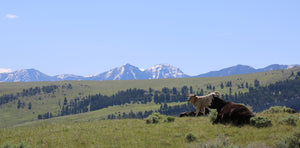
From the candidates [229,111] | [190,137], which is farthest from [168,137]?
[229,111]

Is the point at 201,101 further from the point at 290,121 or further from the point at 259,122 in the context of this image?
the point at 290,121

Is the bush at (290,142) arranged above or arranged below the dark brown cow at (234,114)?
below

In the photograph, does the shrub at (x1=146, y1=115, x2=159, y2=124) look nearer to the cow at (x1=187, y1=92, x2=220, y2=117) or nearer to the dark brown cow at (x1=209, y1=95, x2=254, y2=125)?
the cow at (x1=187, y1=92, x2=220, y2=117)

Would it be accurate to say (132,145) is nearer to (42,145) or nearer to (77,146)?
(77,146)

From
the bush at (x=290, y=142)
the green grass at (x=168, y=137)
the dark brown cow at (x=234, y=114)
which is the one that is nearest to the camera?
the bush at (x=290, y=142)

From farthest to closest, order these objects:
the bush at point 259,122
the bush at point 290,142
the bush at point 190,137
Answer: the bush at point 259,122 < the bush at point 190,137 < the bush at point 290,142

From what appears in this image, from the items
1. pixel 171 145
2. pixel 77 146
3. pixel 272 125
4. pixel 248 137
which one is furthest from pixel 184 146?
pixel 272 125

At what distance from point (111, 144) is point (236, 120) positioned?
867cm

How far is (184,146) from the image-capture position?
42.3 feet

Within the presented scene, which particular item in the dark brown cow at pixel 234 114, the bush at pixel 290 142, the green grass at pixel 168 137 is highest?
the dark brown cow at pixel 234 114

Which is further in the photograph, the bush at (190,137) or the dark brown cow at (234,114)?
the dark brown cow at (234,114)

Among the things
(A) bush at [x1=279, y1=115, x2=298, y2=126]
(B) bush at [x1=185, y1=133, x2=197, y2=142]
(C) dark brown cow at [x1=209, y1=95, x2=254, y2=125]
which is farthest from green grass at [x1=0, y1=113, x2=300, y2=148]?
(C) dark brown cow at [x1=209, y1=95, x2=254, y2=125]

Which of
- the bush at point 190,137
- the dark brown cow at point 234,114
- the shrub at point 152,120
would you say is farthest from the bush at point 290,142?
the shrub at point 152,120

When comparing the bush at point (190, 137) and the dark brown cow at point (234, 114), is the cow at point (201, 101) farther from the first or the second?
the bush at point (190, 137)
